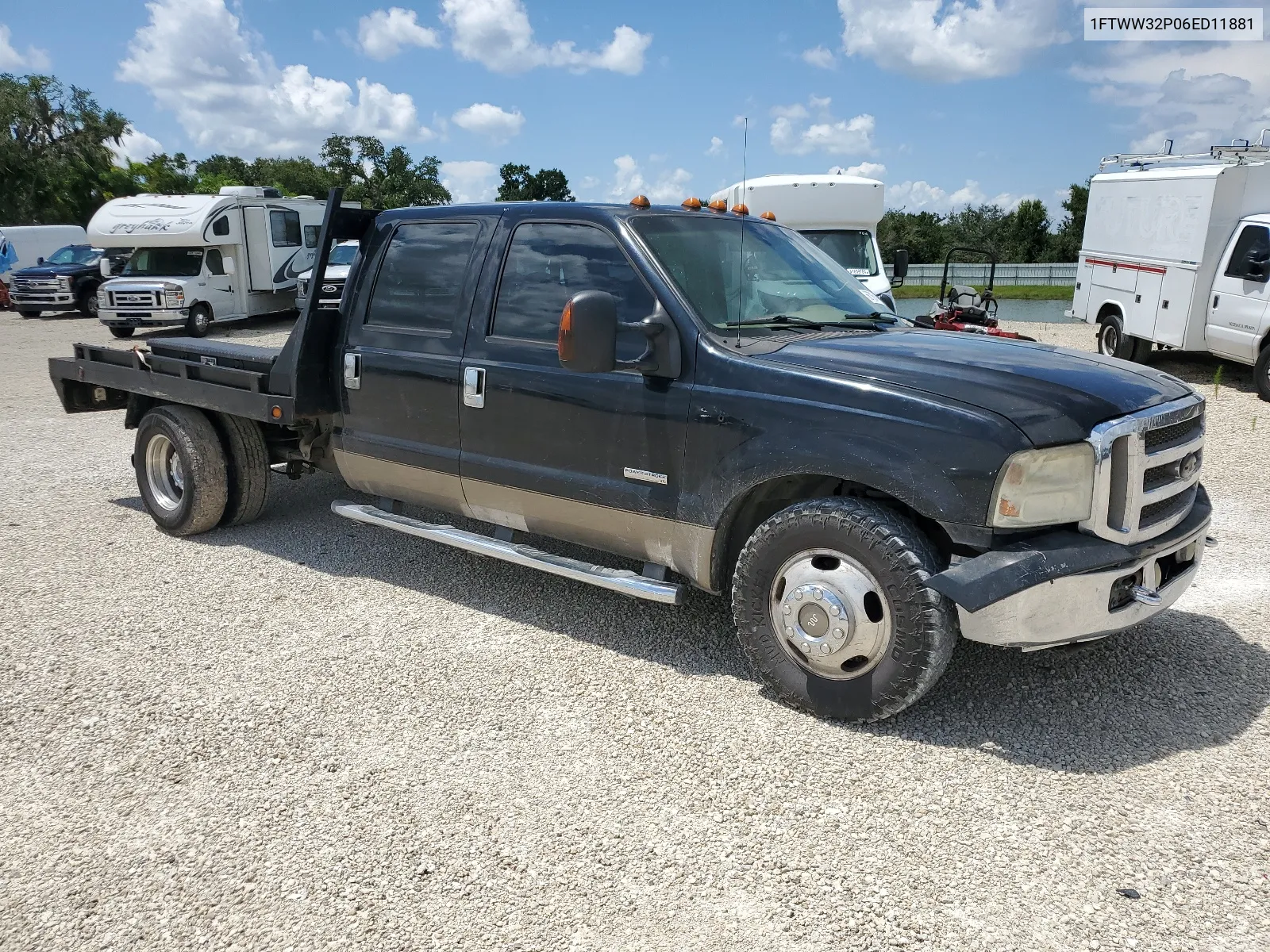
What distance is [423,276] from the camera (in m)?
4.84

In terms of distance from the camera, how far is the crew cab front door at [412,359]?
464cm

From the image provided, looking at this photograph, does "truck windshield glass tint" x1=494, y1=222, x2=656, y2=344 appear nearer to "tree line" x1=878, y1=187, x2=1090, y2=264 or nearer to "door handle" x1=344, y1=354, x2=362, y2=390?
"door handle" x1=344, y1=354, x2=362, y2=390

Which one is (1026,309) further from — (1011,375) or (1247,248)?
(1011,375)

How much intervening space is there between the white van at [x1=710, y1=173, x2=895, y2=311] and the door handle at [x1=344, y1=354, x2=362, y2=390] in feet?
31.6

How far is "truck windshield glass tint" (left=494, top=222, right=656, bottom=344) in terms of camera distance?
407cm

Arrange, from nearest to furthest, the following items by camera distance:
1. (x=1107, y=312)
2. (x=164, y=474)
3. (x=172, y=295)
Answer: (x=164, y=474)
(x=1107, y=312)
(x=172, y=295)

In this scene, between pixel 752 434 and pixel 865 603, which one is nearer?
pixel 865 603

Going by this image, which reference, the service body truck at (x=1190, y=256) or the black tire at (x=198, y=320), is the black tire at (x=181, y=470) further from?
the black tire at (x=198, y=320)

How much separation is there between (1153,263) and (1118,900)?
12.8 m

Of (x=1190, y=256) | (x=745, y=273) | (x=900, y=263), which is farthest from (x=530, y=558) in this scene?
(x=1190, y=256)

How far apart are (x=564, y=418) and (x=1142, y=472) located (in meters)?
2.27

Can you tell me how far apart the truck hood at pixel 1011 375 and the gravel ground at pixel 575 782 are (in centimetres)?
122

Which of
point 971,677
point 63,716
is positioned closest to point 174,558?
point 63,716

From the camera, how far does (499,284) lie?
452cm
